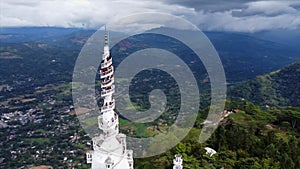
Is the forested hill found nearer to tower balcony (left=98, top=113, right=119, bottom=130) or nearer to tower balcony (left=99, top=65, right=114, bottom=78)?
tower balcony (left=98, top=113, right=119, bottom=130)

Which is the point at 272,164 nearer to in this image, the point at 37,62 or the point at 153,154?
the point at 153,154

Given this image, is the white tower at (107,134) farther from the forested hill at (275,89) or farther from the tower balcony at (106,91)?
the forested hill at (275,89)

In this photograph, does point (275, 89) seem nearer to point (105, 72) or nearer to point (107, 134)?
point (107, 134)

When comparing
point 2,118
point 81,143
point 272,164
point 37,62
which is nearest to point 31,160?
point 81,143

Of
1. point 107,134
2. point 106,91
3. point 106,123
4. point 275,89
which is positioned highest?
Result: point 106,91

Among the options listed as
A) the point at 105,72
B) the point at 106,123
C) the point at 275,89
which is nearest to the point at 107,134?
the point at 106,123

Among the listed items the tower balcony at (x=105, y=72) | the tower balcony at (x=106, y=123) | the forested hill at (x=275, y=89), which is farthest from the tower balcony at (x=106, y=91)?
the forested hill at (x=275, y=89)
